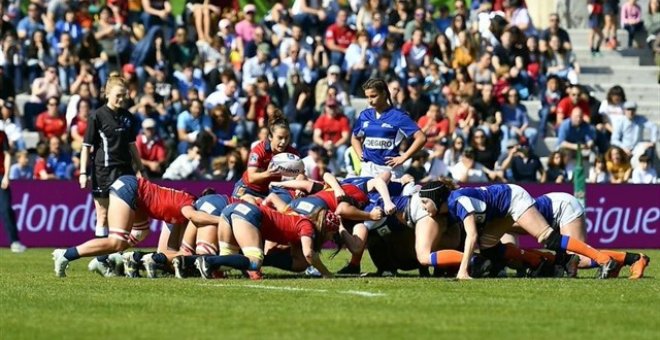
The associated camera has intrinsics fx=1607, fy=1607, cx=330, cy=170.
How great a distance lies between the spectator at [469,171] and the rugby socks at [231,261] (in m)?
11.3

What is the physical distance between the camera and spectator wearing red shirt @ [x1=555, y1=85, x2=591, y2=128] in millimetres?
29391

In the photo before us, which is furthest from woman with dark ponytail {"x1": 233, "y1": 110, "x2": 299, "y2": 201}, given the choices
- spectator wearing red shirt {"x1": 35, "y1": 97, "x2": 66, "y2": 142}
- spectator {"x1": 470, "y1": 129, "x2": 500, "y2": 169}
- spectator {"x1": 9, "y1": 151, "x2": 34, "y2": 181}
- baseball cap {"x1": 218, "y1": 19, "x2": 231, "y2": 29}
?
baseball cap {"x1": 218, "y1": 19, "x2": 231, "y2": 29}

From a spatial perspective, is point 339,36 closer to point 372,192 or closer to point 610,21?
point 610,21

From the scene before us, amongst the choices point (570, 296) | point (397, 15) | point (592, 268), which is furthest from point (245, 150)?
point (570, 296)

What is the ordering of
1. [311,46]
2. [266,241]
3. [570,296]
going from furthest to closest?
[311,46], [266,241], [570,296]

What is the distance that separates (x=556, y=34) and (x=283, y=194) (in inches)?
614

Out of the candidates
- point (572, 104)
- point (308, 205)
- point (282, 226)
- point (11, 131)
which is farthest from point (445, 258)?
point (572, 104)

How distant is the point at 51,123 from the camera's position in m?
26.8

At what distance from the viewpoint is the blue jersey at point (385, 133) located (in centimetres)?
Answer: 1791

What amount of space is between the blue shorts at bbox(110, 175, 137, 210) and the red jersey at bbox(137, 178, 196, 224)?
6cm

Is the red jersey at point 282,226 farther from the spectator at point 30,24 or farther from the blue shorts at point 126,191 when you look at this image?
the spectator at point 30,24

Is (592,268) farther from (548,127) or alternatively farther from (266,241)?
(548,127)

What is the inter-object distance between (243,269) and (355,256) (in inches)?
68.7

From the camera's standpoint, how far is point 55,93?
89.7 ft
